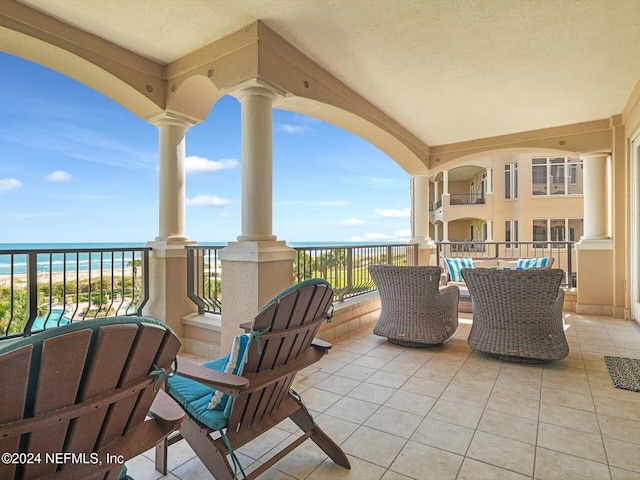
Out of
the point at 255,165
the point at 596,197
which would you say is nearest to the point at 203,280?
the point at 255,165

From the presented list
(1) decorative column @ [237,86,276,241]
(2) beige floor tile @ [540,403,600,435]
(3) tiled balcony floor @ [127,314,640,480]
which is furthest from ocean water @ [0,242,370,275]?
(2) beige floor tile @ [540,403,600,435]

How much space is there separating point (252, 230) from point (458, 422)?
2.13 metres

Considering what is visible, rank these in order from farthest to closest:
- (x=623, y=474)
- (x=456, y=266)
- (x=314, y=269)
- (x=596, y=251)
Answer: (x=456, y=266), (x=596, y=251), (x=314, y=269), (x=623, y=474)

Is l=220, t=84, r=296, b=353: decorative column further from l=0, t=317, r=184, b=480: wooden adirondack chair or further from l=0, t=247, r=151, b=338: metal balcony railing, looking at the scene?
l=0, t=317, r=184, b=480: wooden adirondack chair

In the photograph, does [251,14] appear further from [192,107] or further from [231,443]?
[231,443]

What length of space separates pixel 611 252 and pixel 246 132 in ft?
18.8

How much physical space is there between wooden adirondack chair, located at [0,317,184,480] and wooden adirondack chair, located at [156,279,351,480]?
1.12 feet

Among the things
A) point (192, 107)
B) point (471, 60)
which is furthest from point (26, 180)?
point (471, 60)

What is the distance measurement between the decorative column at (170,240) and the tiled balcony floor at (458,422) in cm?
175

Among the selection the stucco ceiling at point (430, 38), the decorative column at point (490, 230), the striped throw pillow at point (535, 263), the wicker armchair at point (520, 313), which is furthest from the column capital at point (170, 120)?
the decorative column at point (490, 230)

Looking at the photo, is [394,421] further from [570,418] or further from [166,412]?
[166,412]

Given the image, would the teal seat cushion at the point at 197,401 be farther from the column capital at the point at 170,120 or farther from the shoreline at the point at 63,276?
the column capital at the point at 170,120

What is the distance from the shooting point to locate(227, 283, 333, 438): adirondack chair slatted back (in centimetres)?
152

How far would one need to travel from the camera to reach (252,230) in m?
3.10
